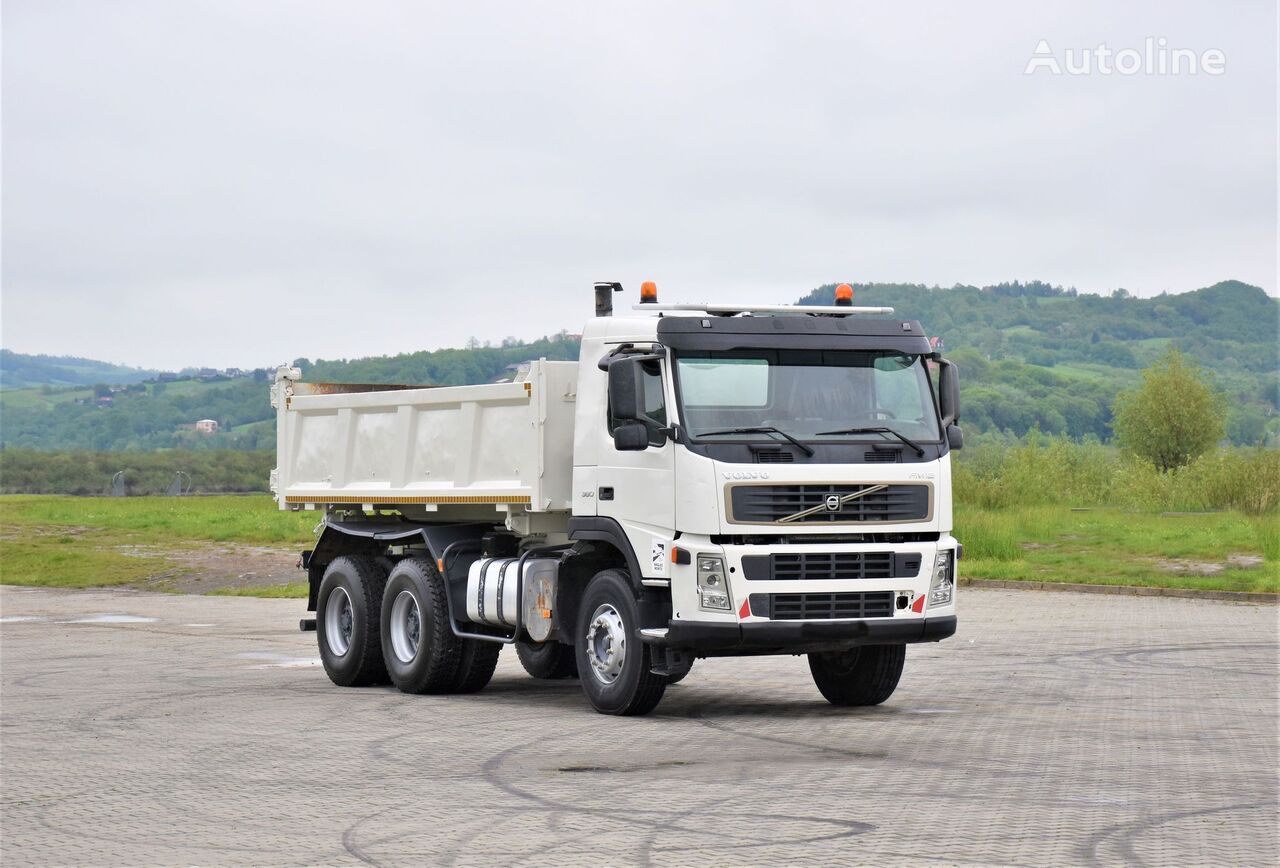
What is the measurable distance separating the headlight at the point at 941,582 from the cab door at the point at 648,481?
210 centimetres

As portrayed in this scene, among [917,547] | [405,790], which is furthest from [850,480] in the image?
[405,790]

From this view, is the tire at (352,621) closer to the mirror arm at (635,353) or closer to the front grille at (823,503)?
the mirror arm at (635,353)

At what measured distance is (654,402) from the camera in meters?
13.0

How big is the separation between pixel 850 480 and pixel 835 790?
356 cm

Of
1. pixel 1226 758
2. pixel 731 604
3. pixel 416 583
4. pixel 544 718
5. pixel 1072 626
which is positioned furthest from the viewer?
pixel 1072 626

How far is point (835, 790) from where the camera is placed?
9688 millimetres

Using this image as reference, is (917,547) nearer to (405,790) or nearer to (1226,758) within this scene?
(1226,758)

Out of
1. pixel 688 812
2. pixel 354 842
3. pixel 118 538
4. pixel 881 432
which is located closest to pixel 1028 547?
pixel 881 432

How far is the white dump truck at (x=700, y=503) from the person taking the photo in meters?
12.6

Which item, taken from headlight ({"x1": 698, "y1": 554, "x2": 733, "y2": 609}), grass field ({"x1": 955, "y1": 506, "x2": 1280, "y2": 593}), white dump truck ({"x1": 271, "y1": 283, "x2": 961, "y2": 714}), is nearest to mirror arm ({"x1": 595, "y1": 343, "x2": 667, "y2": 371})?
white dump truck ({"x1": 271, "y1": 283, "x2": 961, "y2": 714})

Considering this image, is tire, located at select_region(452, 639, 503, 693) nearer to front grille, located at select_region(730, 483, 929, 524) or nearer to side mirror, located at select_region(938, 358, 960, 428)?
front grille, located at select_region(730, 483, 929, 524)

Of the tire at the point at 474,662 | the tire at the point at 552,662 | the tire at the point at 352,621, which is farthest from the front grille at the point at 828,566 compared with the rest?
the tire at the point at 352,621

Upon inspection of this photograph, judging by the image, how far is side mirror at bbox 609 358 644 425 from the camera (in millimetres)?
12984

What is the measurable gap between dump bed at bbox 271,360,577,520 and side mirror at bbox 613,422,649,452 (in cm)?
136
